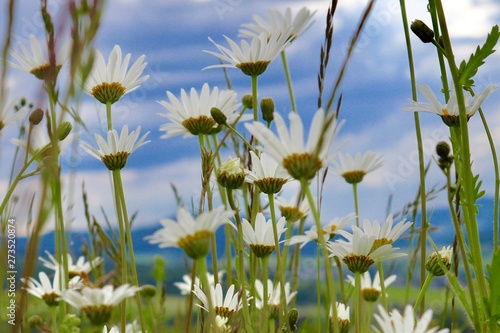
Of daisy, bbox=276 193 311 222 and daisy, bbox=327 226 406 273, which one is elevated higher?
daisy, bbox=276 193 311 222

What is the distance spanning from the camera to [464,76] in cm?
79

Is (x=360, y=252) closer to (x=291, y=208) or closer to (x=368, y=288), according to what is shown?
(x=291, y=208)

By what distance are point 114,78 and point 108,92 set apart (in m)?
0.03

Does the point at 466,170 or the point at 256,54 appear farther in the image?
the point at 256,54

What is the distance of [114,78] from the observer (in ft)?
3.46

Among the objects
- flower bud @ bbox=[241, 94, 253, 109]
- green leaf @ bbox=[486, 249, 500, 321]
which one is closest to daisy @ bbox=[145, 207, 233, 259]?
green leaf @ bbox=[486, 249, 500, 321]

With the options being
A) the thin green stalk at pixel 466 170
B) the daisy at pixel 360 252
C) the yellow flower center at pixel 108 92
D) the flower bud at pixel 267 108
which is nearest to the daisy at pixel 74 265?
the yellow flower center at pixel 108 92

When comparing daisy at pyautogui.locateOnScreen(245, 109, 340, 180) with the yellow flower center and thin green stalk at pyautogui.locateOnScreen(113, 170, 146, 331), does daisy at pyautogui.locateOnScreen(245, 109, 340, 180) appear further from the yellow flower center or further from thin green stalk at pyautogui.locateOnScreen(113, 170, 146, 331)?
the yellow flower center

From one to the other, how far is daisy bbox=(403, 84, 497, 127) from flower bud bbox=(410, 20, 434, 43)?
Answer: 110 millimetres

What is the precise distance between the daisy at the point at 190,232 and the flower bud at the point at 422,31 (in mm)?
423

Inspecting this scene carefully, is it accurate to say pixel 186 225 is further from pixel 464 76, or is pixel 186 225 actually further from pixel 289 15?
pixel 289 15

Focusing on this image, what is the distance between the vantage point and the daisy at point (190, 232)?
528 millimetres

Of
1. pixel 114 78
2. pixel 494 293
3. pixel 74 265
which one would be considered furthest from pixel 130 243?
pixel 74 265

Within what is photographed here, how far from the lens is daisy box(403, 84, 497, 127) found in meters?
0.85
